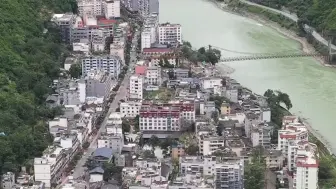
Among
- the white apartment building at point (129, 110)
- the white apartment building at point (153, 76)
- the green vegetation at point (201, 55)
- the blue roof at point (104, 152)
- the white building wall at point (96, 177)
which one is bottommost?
the white building wall at point (96, 177)

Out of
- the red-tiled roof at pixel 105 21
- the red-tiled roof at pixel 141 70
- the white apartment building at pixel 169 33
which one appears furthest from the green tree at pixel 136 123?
the red-tiled roof at pixel 105 21

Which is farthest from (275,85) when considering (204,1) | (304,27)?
(204,1)

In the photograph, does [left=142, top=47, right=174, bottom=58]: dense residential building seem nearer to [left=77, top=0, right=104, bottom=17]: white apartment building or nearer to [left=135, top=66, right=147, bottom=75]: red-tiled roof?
[left=135, top=66, right=147, bottom=75]: red-tiled roof

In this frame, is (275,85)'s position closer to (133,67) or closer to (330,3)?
(133,67)

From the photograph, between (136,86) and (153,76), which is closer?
(136,86)

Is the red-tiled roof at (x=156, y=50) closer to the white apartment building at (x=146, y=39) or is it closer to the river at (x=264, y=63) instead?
the white apartment building at (x=146, y=39)

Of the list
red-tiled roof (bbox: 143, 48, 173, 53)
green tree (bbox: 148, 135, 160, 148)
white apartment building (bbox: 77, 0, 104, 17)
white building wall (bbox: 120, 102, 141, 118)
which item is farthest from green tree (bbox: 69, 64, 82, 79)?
white apartment building (bbox: 77, 0, 104, 17)

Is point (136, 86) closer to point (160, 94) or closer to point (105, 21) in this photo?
point (160, 94)

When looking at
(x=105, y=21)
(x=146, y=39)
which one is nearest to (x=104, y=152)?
(x=146, y=39)
